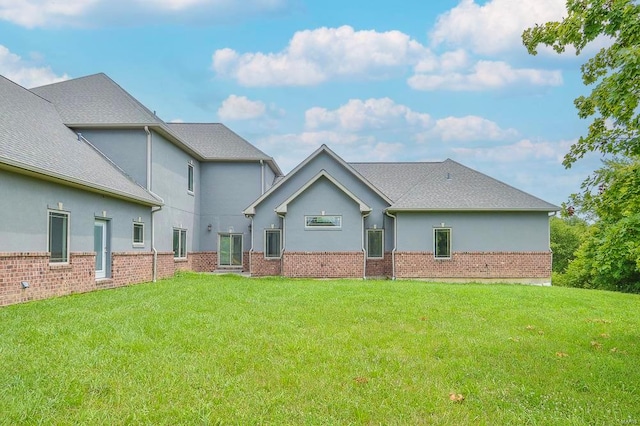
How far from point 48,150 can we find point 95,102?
606 centimetres

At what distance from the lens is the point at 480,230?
1908 cm

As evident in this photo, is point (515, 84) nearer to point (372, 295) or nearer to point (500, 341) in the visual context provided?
point (372, 295)

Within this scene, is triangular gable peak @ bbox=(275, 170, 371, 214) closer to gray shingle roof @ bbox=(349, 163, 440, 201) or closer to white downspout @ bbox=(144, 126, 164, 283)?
gray shingle roof @ bbox=(349, 163, 440, 201)

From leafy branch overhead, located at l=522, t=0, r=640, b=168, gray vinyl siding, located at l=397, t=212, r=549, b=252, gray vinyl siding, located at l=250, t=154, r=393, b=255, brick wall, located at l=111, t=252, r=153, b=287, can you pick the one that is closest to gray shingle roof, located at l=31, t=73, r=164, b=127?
brick wall, located at l=111, t=252, r=153, b=287

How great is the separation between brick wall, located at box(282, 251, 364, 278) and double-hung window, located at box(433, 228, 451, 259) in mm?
3308

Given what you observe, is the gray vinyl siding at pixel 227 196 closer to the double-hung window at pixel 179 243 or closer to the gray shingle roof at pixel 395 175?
the double-hung window at pixel 179 243

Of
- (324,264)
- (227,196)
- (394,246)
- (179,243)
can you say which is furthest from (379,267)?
(179,243)

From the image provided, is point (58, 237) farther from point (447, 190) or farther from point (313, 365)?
point (447, 190)

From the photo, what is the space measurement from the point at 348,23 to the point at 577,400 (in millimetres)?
16885

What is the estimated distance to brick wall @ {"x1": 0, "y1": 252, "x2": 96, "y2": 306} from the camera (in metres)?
9.93

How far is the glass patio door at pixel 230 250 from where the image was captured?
76.6ft

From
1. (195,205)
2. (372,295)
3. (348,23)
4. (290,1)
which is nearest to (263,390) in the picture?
(372,295)

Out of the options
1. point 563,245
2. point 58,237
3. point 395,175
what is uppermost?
point 395,175

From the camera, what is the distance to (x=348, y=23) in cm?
1805
